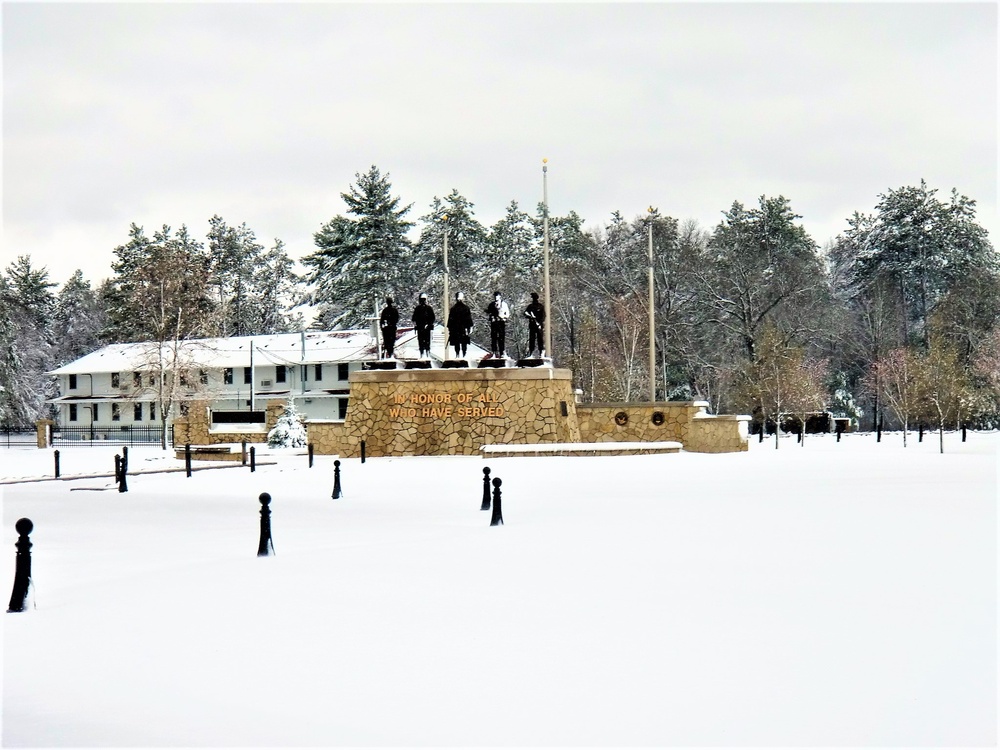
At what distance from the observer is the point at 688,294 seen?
69812mm

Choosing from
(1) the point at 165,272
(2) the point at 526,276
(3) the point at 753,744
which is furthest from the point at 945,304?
(3) the point at 753,744

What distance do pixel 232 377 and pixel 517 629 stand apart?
209 ft

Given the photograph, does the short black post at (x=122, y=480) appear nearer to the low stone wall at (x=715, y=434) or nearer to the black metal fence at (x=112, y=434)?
the low stone wall at (x=715, y=434)

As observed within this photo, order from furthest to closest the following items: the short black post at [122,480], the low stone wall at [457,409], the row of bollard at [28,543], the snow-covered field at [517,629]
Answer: the low stone wall at [457,409] → the short black post at [122,480] → the row of bollard at [28,543] → the snow-covered field at [517,629]

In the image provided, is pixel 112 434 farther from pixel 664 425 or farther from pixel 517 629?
pixel 517 629

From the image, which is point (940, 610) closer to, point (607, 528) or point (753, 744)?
point (753, 744)

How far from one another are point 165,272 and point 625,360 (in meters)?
25.7

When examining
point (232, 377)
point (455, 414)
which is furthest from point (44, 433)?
point (455, 414)

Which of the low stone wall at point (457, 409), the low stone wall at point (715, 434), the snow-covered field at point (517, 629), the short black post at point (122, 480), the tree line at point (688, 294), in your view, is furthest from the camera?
the tree line at point (688, 294)

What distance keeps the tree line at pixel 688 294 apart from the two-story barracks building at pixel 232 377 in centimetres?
252

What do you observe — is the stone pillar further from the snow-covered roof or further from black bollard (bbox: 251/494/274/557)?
black bollard (bbox: 251/494/274/557)

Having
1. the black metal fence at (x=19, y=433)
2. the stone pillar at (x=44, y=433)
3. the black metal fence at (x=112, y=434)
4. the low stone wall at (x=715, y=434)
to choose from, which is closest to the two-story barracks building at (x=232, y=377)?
the black metal fence at (x=112, y=434)

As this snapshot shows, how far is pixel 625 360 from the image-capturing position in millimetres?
60812

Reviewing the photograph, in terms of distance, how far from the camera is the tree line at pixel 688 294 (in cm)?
6062
